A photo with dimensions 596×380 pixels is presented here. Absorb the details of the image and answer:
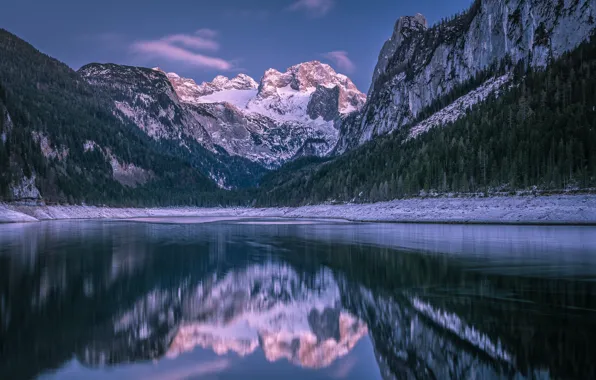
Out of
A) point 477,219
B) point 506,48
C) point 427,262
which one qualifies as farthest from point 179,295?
point 506,48

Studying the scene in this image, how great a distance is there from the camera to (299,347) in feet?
38.9

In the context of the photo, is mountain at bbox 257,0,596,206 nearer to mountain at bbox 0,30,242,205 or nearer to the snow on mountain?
the snow on mountain

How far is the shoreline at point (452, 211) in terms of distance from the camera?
5472cm

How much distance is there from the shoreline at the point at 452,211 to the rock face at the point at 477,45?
49.8 meters

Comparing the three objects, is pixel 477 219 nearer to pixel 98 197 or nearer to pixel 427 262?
pixel 427 262

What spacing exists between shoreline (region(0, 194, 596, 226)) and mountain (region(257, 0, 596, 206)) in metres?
4.03

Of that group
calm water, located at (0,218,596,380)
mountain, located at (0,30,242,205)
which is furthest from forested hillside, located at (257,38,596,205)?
mountain, located at (0,30,242,205)

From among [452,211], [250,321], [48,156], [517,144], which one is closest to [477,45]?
[517,144]

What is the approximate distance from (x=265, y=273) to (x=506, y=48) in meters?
121

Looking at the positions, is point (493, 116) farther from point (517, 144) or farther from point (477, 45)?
point (477, 45)

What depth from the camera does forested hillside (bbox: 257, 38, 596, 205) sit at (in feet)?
214

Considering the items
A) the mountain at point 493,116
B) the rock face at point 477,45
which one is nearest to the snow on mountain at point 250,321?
the mountain at point 493,116

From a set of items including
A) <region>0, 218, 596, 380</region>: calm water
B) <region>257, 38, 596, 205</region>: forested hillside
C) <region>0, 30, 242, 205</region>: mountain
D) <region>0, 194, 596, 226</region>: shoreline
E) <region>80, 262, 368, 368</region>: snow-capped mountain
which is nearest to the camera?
<region>0, 218, 596, 380</region>: calm water

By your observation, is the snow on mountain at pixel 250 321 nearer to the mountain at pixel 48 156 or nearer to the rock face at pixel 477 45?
the mountain at pixel 48 156
